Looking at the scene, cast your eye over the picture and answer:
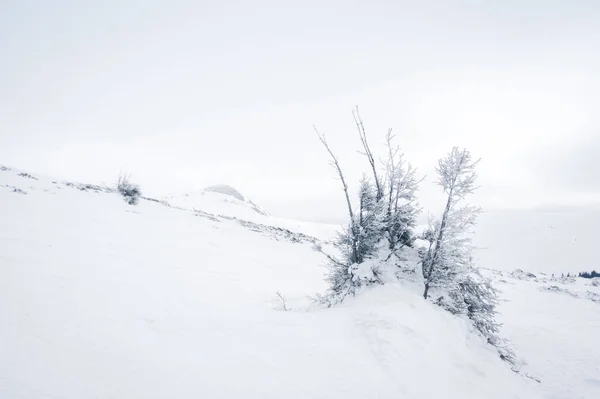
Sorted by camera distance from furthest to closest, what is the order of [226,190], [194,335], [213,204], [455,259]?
[226,190] → [213,204] → [455,259] → [194,335]

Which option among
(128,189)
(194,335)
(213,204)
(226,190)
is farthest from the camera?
(226,190)

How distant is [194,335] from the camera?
4.13 meters

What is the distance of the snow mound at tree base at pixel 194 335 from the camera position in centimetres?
318

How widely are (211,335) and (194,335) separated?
213mm

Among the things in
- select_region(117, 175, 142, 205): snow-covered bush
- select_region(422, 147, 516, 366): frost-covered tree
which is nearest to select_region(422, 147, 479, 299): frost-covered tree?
select_region(422, 147, 516, 366): frost-covered tree

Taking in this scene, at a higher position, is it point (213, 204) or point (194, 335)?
point (213, 204)

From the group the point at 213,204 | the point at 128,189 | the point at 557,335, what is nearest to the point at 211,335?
the point at 557,335

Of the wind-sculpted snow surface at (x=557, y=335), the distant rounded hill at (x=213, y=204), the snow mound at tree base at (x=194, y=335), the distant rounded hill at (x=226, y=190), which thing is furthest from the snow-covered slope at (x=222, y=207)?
the snow mound at tree base at (x=194, y=335)

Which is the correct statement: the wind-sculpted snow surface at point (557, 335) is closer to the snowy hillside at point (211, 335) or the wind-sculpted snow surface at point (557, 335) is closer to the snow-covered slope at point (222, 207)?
the snowy hillside at point (211, 335)

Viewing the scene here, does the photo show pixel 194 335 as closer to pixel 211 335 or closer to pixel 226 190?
pixel 211 335

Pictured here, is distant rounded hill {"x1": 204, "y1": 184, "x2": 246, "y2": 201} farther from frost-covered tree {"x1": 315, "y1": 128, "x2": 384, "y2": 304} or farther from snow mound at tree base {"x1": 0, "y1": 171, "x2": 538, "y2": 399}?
frost-covered tree {"x1": 315, "y1": 128, "x2": 384, "y2": 304}

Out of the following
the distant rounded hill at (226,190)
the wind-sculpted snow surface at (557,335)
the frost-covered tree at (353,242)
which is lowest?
the wind-sculpted snow surface at (557,335)

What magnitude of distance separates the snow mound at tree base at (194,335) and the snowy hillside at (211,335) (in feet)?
0.06

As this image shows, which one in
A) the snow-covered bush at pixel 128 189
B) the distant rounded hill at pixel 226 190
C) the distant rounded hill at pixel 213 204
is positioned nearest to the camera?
the snow-covered bush at pixel 128 189
